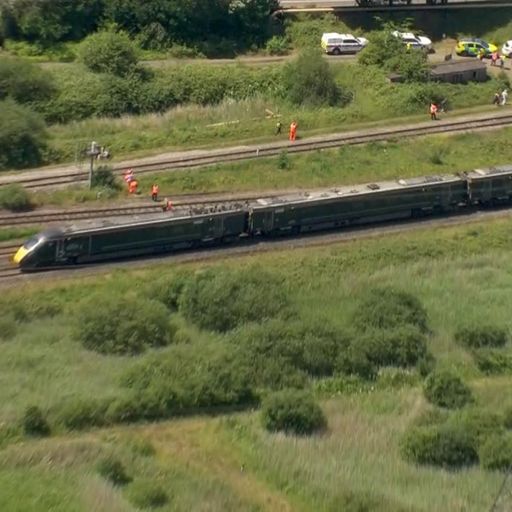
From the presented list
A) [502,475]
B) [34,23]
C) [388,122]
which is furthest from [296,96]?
[502,475]

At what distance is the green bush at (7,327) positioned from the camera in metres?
29.0

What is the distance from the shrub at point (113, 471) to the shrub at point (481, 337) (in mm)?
12166

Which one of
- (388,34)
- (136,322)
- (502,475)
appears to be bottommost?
(502,475)

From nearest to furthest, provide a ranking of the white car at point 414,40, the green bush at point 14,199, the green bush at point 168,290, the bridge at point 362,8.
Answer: the green bush at point 168,290
the green bush at point 14,199
the white car at point 414,40
the bridge at point 362,8

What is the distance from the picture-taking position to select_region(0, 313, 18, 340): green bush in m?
29.0

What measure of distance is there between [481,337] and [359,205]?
9.01 meters

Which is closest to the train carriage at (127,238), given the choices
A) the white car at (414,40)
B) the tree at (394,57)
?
the tree at (394,57)

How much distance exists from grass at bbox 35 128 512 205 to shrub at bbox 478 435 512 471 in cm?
1864

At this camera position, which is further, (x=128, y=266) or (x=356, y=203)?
(x=356, y=203)

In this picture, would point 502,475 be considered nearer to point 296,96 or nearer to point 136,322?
point 136,322

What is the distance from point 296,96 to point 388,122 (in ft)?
15.3

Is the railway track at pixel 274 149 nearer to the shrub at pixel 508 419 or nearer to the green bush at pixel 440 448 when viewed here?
the shrub at pixel 508 419

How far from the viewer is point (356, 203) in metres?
38.4

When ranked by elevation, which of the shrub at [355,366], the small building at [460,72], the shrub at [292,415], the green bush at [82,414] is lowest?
the shrub at [355,366]
